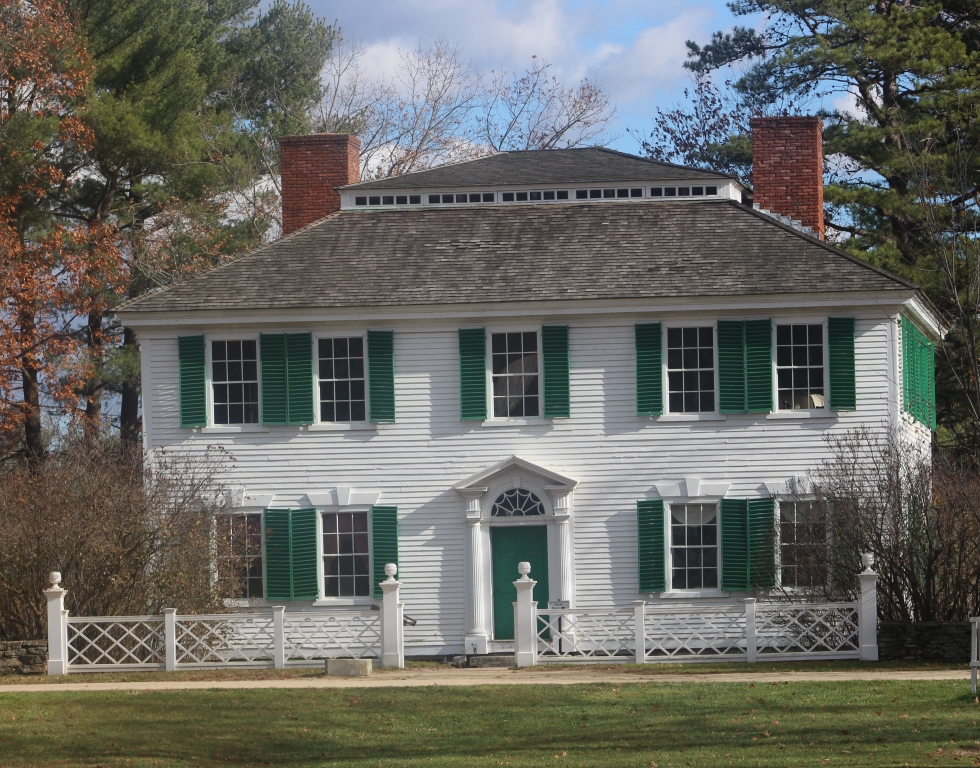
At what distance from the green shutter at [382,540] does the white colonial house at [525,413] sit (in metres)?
0.03

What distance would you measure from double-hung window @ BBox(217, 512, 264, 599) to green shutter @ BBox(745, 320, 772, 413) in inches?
321

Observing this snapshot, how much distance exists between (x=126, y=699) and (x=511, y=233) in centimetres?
1134

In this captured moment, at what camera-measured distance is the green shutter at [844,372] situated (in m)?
23.7

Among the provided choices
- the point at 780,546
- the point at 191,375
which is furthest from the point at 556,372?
the point at 191,375

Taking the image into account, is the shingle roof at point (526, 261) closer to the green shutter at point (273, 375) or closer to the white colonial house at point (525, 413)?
the white colonial house at point (525, 413)

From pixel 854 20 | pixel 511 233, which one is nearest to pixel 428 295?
pixel 511 233

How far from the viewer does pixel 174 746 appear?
51.4ft

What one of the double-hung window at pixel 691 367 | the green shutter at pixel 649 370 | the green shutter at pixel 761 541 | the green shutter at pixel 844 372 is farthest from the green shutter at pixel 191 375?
the green shutter at pixel 844 372

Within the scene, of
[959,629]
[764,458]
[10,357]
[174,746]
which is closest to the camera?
[174,746]

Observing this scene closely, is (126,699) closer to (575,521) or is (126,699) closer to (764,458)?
(575,521)

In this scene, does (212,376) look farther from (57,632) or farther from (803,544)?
(803,544)

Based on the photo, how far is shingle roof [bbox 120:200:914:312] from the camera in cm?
2417

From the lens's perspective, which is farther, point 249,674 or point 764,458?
point 764,458

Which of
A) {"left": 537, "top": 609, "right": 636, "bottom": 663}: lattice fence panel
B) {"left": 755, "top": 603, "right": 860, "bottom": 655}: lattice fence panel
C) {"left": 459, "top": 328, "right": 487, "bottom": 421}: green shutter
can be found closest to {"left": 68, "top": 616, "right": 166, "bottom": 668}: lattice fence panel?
{"left": 537, "top": 609, "right": 636, "bottom": 663}: lattice fence panel
